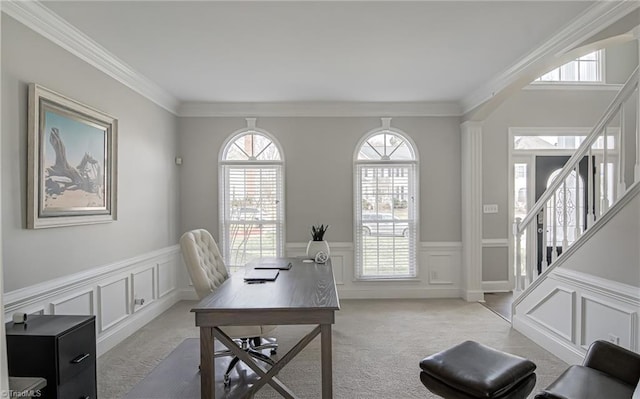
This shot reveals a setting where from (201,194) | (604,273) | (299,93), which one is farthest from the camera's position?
(201,194)

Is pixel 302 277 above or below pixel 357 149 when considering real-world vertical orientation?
below

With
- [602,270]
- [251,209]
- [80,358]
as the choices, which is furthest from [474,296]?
[80,358]

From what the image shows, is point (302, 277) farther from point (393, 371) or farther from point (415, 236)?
point (415, 236)

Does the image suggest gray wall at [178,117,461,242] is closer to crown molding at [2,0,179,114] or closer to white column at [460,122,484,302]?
white column at [460,122,484,302]

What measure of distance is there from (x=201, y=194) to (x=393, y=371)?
341cm

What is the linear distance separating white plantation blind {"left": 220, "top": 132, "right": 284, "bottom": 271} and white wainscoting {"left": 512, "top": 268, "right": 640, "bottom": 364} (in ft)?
9.97

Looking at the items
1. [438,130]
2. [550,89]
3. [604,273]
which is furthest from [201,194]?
[550,89]

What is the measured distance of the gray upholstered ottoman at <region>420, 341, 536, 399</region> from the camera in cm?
176

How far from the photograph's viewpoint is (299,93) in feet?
15.1

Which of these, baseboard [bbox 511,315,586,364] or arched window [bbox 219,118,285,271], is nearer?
baseboard [bbox 511,315,586,364]

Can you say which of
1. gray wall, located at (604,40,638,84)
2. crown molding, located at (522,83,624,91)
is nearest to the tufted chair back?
crown molding, located at (522,83,624,91)

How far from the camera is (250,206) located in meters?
5.16

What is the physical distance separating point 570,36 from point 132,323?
15.2ft

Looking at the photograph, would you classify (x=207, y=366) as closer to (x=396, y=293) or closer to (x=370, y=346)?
(x=370, y=346)
